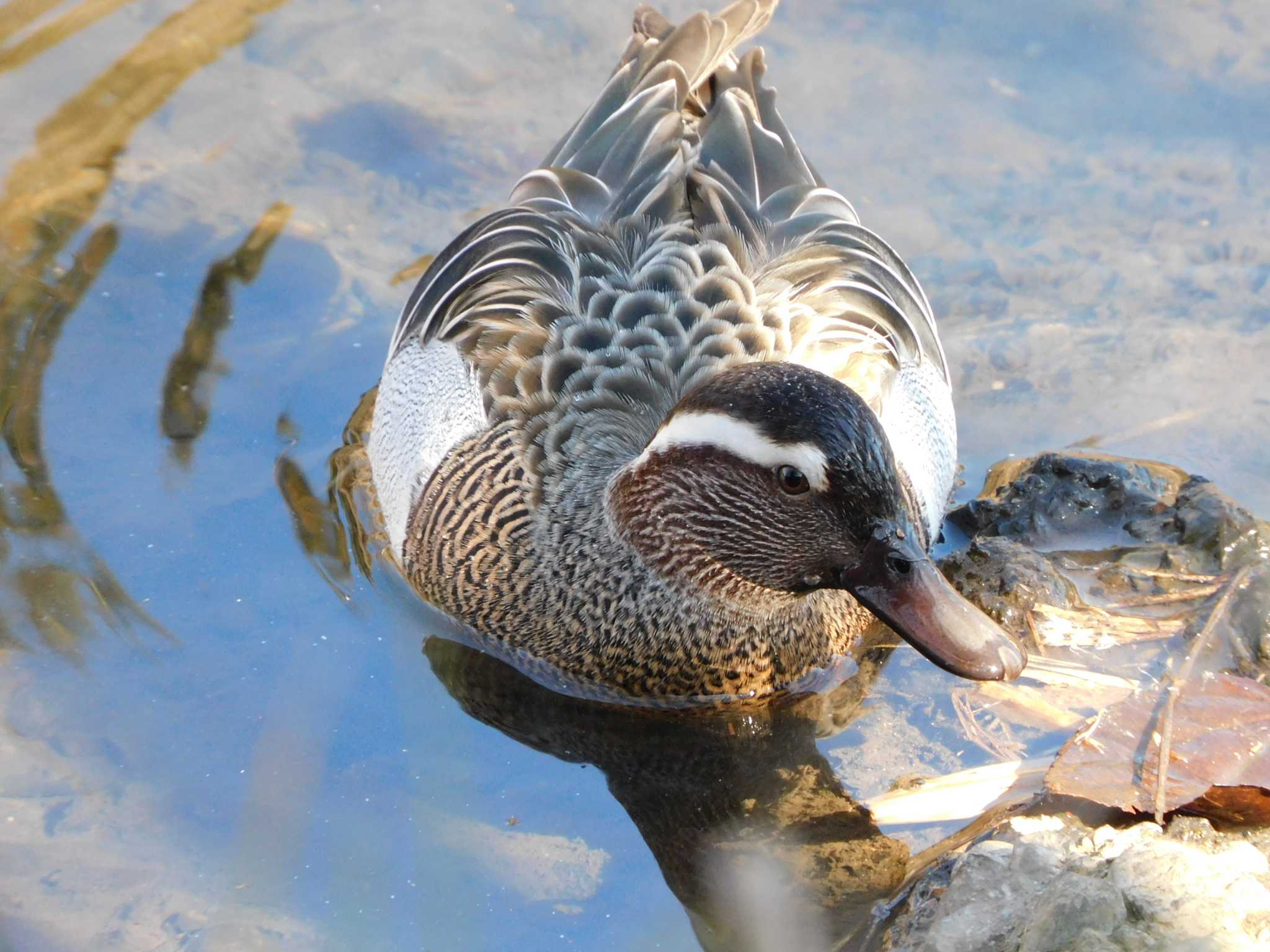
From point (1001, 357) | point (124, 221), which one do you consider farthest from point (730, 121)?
point (124, 221)

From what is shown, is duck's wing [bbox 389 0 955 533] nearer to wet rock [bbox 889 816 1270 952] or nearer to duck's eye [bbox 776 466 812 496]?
duck's eye [bbox 776 466 812 496]

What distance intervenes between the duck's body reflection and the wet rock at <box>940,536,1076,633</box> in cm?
40

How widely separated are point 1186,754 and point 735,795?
1478 mm

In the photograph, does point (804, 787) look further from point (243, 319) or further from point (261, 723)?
point (243, 319)

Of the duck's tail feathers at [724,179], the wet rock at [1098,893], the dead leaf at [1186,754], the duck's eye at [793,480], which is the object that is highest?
the duck's tail feathers at [724,179]

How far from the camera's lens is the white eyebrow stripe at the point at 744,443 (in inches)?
183

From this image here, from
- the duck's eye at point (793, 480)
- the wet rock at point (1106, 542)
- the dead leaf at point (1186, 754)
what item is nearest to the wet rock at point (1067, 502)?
the wet rock at point (1106, 542)

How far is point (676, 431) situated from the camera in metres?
5.02

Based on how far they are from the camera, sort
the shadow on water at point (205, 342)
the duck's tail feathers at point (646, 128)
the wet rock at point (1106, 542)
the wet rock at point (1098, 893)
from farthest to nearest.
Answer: the shadow on water at point (205, 342) → the duck's tail feathers at point (646, 128) → the wet rock at point (1106, 542) → the wet rock at point (1098, 893)

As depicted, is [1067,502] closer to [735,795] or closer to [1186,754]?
[1186,754]

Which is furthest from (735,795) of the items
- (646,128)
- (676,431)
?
(646,128)

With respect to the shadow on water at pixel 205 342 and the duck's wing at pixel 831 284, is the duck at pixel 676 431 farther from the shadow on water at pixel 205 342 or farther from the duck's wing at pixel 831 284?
the shadow on water at pixel 205 342

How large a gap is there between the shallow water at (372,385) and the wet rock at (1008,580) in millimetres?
381

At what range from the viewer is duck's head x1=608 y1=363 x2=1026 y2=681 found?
4.58 meters
